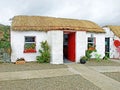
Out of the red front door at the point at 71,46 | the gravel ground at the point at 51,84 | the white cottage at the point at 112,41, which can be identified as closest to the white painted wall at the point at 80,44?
the red front door at the point at 71,46

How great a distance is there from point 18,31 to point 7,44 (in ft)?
4.70

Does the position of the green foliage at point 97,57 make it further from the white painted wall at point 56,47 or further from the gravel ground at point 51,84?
the gravel ground at point 51,84

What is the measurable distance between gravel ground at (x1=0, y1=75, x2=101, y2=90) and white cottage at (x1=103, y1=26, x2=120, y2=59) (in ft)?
43.5

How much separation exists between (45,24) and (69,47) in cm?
312

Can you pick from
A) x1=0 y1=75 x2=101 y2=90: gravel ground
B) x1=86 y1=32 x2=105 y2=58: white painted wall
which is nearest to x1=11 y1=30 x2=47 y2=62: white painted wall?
x1=86 y1=32 x2=105 y2=58: white painted wall

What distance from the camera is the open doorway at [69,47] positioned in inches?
742

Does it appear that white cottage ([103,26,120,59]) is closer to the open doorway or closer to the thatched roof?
the thatched roof

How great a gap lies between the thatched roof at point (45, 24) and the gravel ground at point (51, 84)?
7.63 m

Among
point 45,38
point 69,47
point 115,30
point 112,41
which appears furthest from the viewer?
point 115,30

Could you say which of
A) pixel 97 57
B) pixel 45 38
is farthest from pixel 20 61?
pixel 97 57

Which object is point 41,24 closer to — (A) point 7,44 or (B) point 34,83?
(A) point 7,44

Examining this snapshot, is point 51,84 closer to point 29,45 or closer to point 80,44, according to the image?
point 80,44

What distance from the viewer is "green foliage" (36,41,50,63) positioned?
1763cm

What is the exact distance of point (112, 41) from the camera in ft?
77.8
